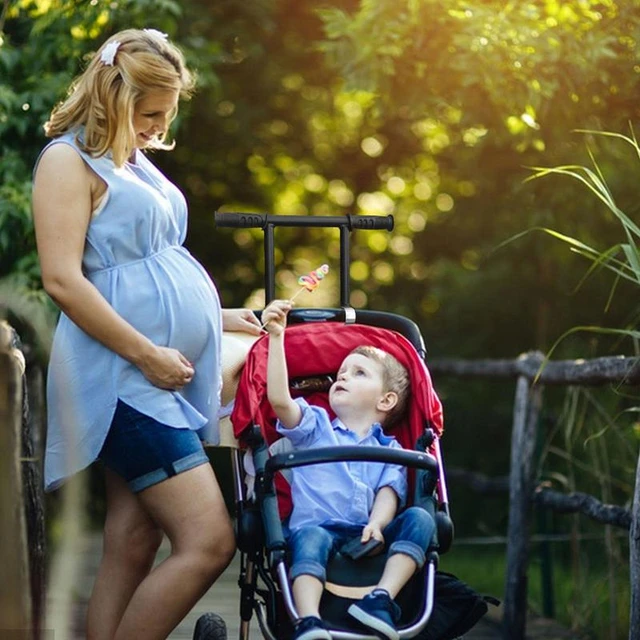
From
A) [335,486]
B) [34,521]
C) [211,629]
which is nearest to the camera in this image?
[34,521]

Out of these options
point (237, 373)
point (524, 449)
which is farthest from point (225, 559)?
point (524, 449)

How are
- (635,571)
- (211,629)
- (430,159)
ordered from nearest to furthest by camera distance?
1. (635,571)
2. (211,629)
3. (430,159)

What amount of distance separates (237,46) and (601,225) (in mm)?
2438

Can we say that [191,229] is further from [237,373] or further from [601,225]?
[237,373]

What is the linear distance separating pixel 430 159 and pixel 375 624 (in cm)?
813

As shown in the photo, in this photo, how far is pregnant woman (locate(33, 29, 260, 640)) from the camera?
3.10m

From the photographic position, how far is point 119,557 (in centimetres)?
333

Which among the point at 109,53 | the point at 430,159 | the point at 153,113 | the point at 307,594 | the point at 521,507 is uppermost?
the point at 109,53

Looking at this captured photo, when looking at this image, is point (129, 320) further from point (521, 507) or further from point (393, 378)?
point (521, 507)

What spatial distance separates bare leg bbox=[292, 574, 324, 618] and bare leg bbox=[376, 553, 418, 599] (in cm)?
13

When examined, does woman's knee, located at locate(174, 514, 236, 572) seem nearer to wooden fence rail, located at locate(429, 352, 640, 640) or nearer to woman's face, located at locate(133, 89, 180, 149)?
woman's face, located at locate(133, 89, 180, 149)

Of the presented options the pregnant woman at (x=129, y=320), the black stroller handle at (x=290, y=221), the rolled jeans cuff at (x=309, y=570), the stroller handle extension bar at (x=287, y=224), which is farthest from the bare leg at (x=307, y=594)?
the black stroller handle at (x=290, y=221)

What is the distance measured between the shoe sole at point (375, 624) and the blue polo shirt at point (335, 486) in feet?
1.16

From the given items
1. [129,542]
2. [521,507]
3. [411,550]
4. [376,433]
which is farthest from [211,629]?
[521,507]
